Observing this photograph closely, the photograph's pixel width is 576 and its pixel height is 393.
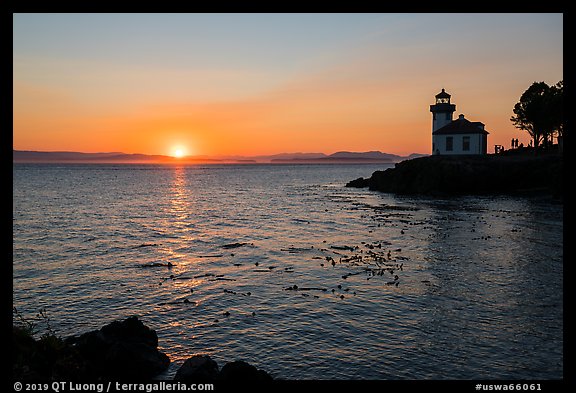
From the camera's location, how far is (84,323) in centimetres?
1725

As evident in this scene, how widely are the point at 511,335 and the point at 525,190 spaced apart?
6193cm

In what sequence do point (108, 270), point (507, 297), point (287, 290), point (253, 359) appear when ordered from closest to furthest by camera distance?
1. point (253, 359)
2. point (507, 297)
3. point (287, 290)
4. point (108, 270)

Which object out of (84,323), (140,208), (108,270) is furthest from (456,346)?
(140,208)

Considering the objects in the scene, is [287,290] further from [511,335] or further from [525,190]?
[525,190]

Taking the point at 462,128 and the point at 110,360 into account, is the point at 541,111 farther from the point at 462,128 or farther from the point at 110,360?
the point at 110,360

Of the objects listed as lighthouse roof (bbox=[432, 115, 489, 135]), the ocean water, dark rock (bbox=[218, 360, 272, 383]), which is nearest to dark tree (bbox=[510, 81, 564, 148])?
lighthouse roof (bbox=[432, 115, 489, 135])

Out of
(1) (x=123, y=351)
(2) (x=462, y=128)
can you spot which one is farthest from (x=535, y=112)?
(1) (x=123, y=351)

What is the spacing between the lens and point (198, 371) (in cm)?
1170

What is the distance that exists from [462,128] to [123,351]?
82885mm

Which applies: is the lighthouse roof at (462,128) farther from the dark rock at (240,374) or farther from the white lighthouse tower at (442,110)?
the dark rock at (240,374)

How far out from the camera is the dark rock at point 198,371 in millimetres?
11453

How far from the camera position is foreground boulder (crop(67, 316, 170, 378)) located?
12422mm
